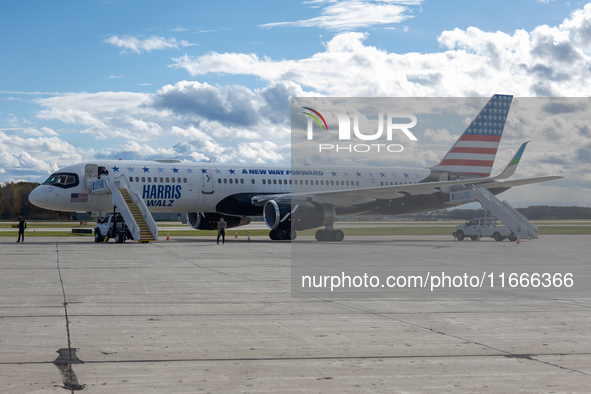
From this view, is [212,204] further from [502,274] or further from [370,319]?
[370,319]

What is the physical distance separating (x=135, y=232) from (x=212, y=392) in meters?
23.2

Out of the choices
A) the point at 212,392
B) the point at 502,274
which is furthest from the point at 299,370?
the point at 502,274

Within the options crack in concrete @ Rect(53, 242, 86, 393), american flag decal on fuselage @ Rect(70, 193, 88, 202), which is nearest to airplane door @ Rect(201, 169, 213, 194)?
american flag decal on fuselage @ Rect(70, 193, 88, 202)

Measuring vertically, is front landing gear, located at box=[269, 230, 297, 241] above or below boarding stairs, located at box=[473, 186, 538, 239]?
below

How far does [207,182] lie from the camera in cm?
3122

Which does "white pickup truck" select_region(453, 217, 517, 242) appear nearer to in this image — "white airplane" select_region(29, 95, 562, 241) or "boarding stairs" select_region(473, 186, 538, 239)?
"boarding stairs" select_region(473, 186, 538, 239)

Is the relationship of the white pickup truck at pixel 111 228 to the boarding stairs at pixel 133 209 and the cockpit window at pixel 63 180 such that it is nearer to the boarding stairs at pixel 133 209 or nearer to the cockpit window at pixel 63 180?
the boarding stairs at pixel 133 209

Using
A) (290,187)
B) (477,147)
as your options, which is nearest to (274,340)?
(290,187)

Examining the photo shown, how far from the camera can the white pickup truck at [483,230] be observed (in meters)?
34.4

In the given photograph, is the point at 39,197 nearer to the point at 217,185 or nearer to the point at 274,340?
the point at 217,185

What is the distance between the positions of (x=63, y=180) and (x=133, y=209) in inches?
158

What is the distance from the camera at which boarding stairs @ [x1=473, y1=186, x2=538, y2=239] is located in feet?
110

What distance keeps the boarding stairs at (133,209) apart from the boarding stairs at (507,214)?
19142 millimetres

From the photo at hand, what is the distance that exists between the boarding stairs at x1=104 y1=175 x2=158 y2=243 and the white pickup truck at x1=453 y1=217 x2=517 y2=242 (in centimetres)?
1875
